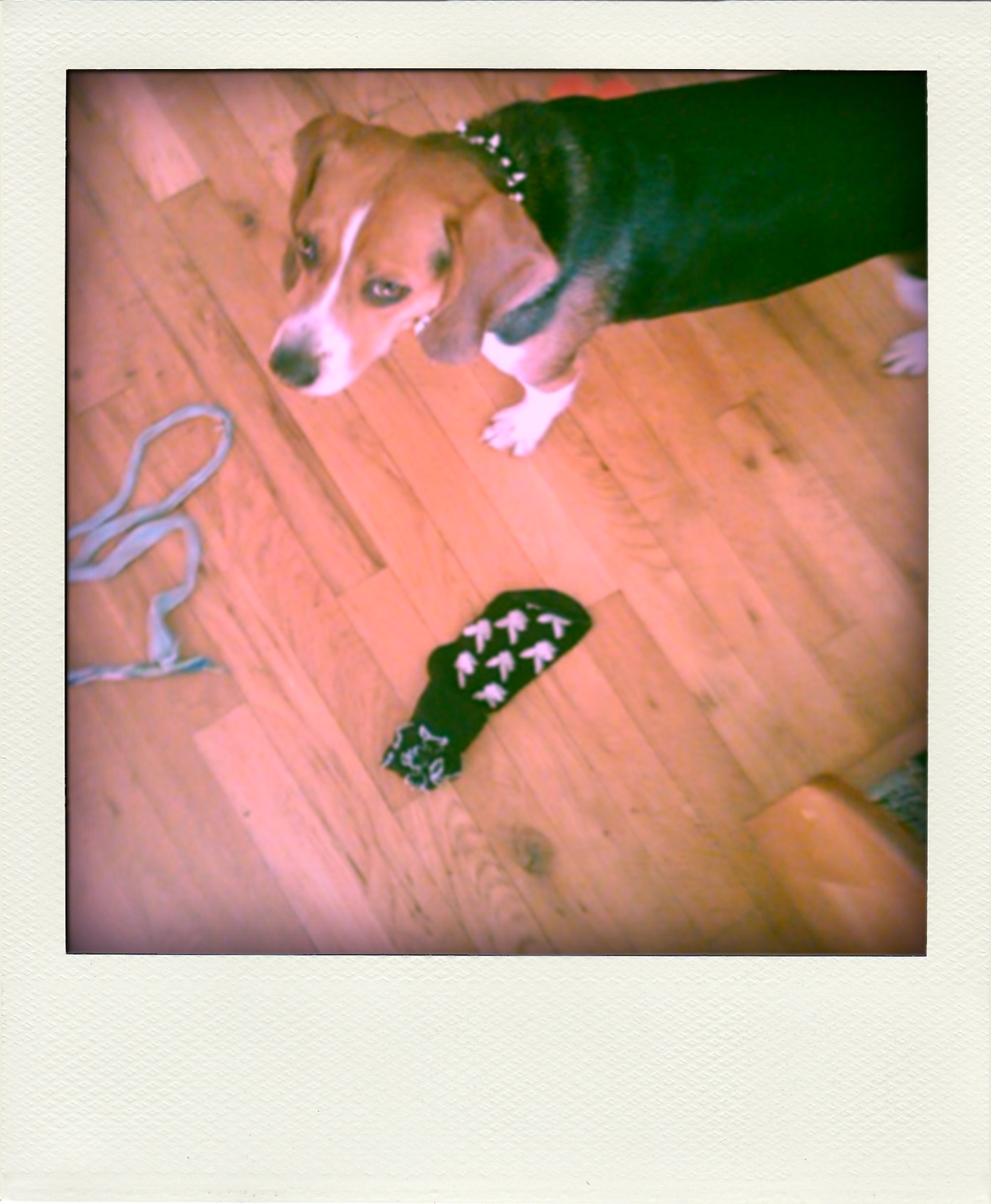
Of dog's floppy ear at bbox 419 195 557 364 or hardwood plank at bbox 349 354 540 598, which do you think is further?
hardwood plank at bbox 349 354 540 598

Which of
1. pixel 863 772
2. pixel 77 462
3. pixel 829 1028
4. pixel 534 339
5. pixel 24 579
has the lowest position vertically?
pixel 829 1028

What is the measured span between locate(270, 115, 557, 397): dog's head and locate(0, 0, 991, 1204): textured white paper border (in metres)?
0.14

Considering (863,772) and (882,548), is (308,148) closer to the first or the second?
(882,548)

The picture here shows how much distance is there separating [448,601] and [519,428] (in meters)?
0.27

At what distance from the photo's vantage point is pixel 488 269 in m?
1.20

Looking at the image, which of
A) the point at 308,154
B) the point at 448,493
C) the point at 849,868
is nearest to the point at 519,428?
the point at 448,493

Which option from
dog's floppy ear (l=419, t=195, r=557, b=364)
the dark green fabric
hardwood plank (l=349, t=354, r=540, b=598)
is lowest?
the dark green fabric

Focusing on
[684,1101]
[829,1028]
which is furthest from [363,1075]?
[829,1028]

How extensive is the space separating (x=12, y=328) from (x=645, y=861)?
117 centimetres

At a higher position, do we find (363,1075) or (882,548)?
(882,548)

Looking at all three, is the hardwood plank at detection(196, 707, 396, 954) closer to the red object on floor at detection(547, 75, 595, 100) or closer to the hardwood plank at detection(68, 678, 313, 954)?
the hardwood plank at detection(68, 678, 313, 954)

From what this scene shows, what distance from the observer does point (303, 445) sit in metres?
1.33

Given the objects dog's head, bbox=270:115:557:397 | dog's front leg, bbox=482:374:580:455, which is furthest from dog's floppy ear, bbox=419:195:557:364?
dog's front leg, bbox=482:374:580:455

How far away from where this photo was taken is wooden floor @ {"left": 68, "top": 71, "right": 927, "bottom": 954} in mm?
1319
